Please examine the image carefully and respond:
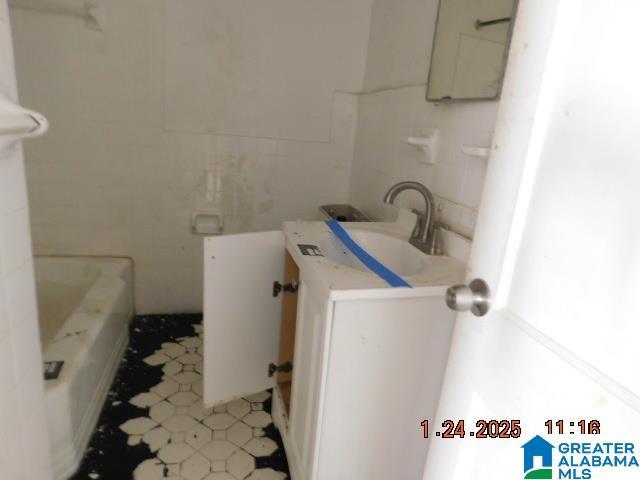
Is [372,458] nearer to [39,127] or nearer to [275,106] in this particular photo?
[39,127]

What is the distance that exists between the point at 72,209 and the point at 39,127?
1.51 m

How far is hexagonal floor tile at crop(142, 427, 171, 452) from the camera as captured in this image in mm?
1473

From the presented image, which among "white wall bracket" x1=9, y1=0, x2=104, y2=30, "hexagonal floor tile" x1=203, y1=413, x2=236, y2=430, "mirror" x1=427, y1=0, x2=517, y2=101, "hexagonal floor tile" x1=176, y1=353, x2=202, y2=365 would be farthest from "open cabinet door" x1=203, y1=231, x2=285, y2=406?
"white wall bracket" x1=9, y1=0, x2=104, y2=30

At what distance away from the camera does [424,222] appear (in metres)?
1.35

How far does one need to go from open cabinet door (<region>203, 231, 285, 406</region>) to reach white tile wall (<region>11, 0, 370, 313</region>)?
2.82 ft

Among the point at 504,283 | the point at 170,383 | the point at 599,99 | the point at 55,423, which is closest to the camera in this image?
the point at 599,99

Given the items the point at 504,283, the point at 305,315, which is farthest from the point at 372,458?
the point at 504,283

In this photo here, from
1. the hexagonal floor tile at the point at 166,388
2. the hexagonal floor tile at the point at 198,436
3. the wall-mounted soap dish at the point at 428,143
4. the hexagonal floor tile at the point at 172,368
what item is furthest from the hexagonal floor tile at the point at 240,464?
the wall-mounted soap dish at the point at 428,143

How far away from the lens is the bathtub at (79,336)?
131 cm

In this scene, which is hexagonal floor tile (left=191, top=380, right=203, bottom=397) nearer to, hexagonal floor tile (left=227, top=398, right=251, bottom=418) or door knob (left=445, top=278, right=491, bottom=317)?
hexagonal floor tile (left=227, top=398, right=251, bottom=418)

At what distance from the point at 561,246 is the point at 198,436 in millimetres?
1449

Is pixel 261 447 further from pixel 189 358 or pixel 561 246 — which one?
pixel 561 246

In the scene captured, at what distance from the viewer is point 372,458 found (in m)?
1.16

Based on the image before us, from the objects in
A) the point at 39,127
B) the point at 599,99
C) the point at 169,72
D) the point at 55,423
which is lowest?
the point at 55,423
